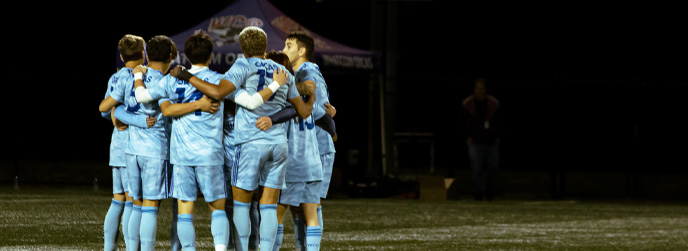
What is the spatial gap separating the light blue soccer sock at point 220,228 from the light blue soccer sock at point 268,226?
28 centimetres

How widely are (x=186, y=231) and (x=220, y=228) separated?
0.25m

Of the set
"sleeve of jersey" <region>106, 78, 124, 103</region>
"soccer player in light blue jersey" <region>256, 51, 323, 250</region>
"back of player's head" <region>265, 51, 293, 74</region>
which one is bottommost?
"soccer player in light blue jersey" <region>256, 51, 323, 250</region>

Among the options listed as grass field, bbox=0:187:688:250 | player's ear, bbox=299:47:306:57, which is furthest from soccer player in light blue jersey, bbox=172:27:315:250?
grass field, bbox=0:187:688:250

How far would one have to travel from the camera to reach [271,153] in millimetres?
8586

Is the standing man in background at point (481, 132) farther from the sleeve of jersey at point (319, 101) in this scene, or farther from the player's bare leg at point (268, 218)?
the player's bare leg at point (268, 218)

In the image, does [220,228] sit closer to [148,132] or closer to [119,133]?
[148,132]

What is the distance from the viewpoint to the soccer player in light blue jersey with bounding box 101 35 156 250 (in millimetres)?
8938

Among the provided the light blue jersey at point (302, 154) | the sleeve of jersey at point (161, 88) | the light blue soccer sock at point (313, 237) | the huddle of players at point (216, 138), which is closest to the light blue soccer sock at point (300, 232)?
the huddle of players at point (216, 138)

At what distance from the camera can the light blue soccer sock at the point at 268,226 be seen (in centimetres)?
861

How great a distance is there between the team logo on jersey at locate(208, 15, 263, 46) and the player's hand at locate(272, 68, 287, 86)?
918cm

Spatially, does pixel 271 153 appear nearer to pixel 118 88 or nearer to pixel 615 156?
pixel 118 88

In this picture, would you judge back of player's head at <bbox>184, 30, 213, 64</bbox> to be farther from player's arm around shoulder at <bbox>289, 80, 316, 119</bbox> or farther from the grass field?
the grass field

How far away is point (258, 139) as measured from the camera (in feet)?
28.0

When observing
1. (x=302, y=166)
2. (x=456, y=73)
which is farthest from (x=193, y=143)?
(x=456, y=73)
